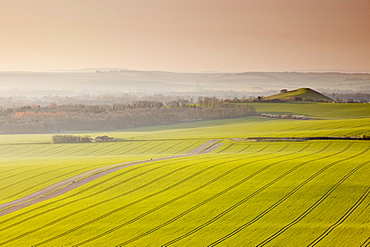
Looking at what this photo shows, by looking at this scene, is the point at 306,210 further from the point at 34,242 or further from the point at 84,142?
the point at 84,142

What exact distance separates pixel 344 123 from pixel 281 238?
210ft

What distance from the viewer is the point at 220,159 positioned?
48.0 metres

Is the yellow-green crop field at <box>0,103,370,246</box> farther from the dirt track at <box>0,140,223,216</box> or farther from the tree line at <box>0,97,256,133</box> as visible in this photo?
the tree line at <box>0,97,256,133</box>

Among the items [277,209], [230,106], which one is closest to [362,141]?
[277,209]

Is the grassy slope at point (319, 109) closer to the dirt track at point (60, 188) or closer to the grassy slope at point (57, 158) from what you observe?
the grassy slope at point (57, 158)

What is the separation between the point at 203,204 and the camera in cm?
3275

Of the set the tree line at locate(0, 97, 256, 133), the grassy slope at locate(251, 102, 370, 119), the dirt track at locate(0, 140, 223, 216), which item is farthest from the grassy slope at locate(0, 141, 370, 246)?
the tree line at locate(0, 97, 256, 133)

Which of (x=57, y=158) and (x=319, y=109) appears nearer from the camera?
(x=57, y=158)

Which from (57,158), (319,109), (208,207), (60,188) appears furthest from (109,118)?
(208,207)

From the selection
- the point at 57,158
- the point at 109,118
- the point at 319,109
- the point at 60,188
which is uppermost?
the point at 319,109

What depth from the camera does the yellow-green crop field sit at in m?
26.7

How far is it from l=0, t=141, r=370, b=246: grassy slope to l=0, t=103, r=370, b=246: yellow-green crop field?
7 centimetres

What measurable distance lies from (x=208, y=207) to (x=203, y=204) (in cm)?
84

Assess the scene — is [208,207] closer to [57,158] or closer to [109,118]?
[57,158]
